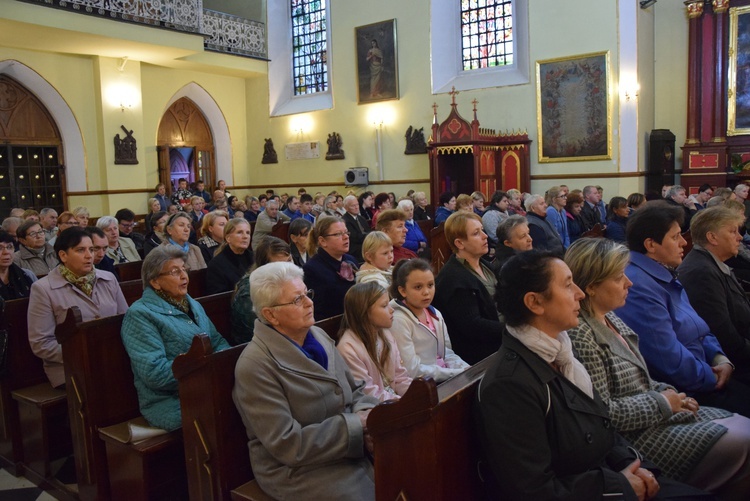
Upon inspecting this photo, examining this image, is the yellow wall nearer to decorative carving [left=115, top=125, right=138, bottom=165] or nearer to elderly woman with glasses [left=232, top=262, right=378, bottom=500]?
decorative carving [left=115, top=125, right=138, bottom=165]

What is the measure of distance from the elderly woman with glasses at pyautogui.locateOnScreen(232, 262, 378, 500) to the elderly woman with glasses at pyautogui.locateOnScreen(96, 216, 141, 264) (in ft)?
12.0

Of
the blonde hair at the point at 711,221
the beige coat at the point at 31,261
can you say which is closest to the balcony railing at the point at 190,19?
the beige coat at the point at 31,261

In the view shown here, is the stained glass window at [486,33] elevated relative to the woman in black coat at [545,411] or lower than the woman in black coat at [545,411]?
elevated

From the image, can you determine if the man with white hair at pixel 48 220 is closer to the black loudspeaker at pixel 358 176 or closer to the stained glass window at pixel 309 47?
the black loudspeaker at pixel 358 176

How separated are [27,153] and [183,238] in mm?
8826

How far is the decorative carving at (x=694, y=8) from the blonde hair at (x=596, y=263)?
11490 millimetres

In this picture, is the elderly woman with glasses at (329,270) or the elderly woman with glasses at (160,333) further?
the elderly woman with glasses at (329,270)

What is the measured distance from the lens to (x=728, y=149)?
11945mm

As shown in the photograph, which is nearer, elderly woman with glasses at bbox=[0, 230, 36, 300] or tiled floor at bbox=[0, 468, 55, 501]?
tiled floor at bbox=[0, 468, 55, 501]

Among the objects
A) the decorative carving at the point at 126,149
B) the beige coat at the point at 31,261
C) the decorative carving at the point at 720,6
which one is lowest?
the beige coat at the point at 31,261

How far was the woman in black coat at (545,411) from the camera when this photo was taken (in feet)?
6.21

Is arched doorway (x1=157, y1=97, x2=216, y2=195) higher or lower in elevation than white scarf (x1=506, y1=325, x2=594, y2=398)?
higher

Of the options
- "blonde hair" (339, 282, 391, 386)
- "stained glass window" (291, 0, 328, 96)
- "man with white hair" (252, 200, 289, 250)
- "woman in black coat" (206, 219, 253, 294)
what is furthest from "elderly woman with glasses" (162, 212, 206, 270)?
"stained glass window" (291, 0, 328, 96)

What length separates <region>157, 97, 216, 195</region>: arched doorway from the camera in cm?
1504
